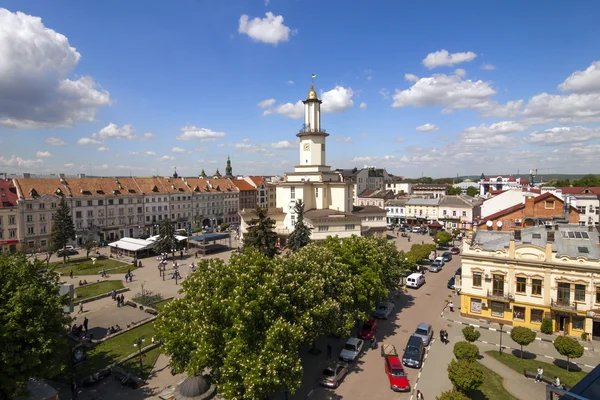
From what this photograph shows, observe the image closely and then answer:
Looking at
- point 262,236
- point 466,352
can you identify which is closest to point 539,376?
point 466,352

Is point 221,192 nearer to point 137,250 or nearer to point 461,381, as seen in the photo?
point 137,250

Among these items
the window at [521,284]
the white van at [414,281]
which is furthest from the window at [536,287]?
the white van at [414,281]

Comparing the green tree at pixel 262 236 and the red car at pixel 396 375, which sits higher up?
the green tree at pixel 262 236

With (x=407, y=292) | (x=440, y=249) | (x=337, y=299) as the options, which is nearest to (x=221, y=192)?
(x=440, y=249)

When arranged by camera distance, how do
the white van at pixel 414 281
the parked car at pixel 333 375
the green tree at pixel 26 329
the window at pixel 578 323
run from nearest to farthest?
the green tree at pixel 26 329
the parked car at pixel 333 375
the window at pixel 578 323
the white van at pixel 414 281

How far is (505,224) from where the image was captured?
43.6m

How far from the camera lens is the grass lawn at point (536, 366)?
19859 mm

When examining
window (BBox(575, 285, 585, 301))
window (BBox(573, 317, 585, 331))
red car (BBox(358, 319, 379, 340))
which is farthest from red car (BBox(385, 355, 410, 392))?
window (BBox(575, 285, 585, 301))

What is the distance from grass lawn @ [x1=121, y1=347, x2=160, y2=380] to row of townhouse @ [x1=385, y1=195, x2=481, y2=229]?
199ft

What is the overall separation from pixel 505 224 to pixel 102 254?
5919 cm

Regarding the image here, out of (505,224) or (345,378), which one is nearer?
(345,378)

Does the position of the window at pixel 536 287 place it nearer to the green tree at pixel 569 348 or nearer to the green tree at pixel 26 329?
the green tree at pixel 569 348

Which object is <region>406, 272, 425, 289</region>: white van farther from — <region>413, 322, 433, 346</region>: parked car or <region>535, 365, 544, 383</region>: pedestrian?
<region>535, 365, 544, 383</region>: pedestrian

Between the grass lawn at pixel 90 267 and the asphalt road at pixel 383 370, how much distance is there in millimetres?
32794
